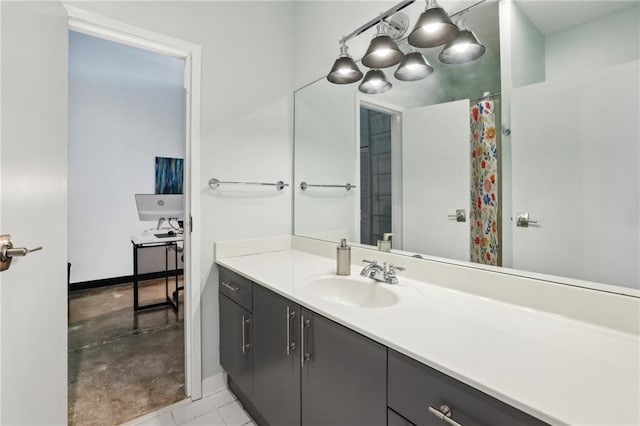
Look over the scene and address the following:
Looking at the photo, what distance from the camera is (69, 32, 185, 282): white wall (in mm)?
3680

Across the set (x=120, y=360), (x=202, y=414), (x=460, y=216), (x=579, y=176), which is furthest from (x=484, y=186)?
(x=120, y=360)

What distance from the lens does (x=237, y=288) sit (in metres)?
1.59

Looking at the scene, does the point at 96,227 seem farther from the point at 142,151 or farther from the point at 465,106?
the point at 465,106

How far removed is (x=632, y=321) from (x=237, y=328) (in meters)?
1.54

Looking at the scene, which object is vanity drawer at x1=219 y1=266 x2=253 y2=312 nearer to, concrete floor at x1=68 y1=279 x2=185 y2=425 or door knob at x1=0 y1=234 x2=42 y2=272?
concrete floor at x1=68 y1=279 x2=185 y2=425

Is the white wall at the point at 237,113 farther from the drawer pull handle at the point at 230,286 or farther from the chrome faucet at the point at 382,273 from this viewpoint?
the chrome faucet at the point at 382,273

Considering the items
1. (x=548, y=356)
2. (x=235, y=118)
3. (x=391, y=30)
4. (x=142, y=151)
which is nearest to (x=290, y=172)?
(x=235, y=118)

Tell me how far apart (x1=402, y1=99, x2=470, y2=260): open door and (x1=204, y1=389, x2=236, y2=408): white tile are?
1.35 m

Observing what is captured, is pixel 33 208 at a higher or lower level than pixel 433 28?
lower

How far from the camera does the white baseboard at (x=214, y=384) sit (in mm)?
1797

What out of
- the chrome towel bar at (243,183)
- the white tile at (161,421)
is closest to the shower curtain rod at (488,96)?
the chrome towel bar at (243,183)

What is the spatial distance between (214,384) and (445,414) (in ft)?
5.20

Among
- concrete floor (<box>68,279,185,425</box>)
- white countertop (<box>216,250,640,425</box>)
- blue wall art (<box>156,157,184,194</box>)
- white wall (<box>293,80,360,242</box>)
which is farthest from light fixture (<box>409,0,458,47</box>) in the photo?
blue wall art (<box>156,157,184,194</box>)

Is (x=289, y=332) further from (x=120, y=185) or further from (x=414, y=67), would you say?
(x=120, y=185)
